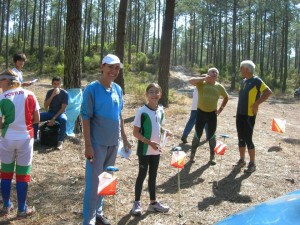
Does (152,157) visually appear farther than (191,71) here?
No

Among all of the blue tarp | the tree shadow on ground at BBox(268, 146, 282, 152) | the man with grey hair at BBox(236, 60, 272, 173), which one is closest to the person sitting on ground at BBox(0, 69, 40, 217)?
the blue tarp

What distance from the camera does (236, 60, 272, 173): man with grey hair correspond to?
19.4ft

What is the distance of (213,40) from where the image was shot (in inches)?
1873

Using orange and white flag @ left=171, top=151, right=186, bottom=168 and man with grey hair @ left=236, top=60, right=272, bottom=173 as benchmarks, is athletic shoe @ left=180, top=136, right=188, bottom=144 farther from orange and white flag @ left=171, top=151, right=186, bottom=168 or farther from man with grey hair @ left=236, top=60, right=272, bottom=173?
orange and white flag @ left=171, top=151, right=186, bottom=168

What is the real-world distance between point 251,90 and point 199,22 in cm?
4651

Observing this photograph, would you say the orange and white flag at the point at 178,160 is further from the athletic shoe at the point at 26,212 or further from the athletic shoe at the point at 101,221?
the athletic shoe at the point at 26,212

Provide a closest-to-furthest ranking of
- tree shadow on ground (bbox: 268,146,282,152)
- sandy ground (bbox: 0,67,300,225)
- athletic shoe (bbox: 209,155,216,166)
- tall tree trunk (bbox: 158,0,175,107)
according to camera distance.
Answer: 1. sandy ground (bbox: 0,67,300,225)
2. athletic shoe (bbox: 209,155,216,166)
3. tree shadow on ground (bbox: 268,146,282,152)
4. tall tree trunk (bbox: 158,0,175,107)

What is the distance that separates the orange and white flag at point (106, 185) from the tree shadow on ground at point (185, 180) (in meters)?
2.13

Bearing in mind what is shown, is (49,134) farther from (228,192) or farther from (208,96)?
(228,192)

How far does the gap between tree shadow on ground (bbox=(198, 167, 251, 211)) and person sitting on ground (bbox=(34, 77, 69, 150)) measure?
3.24m

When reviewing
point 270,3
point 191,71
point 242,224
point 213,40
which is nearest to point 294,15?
point 270,3

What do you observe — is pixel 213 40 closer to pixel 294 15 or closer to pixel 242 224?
pixel 294 15

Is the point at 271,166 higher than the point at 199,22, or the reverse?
the point at 199,22

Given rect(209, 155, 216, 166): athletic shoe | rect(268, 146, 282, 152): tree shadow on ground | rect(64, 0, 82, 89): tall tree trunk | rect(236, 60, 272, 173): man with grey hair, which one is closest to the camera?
rect(236, 60, 272, 173): man with grey hair
